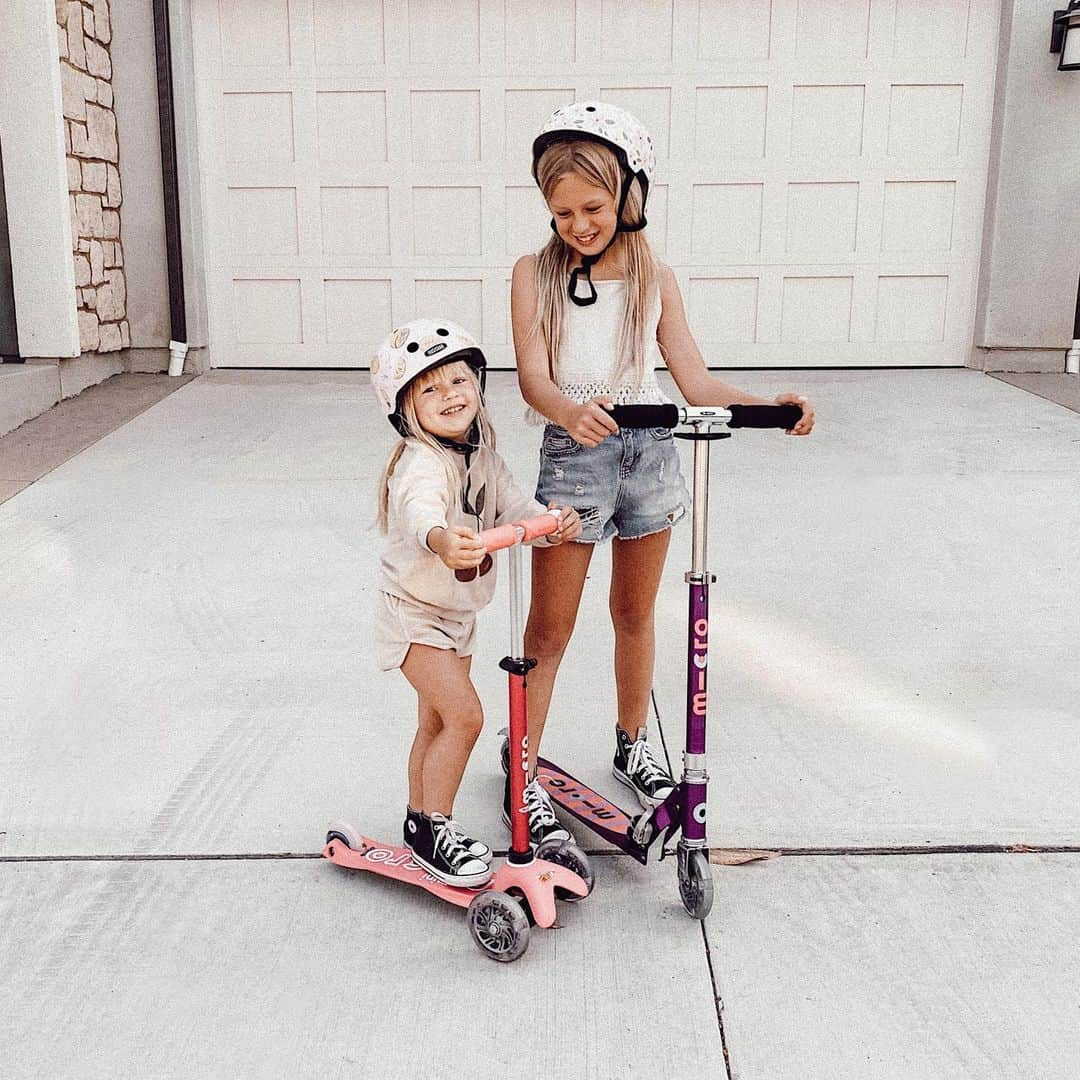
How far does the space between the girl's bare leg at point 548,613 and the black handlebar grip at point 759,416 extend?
0.51m

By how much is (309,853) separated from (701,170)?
5457 millimetres

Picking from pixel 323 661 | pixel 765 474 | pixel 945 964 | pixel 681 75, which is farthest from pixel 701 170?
pixel 945 964

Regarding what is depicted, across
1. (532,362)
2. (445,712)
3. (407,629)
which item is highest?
→ (532,362)

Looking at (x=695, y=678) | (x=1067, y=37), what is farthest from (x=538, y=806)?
(x=1067, y=37)

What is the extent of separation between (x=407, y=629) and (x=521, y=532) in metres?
0.34

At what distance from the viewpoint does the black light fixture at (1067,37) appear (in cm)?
652

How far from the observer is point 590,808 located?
253 centimetres

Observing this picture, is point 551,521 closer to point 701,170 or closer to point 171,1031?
point 171,1031

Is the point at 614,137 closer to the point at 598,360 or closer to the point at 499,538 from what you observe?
the point at 598,360

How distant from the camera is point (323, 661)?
344 cm

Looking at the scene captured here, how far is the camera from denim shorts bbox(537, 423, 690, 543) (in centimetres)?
245

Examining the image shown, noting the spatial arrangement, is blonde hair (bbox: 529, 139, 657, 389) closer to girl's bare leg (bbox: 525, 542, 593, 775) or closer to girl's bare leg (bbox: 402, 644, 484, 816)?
girl's bare leg (bbox: 525, 542, 593, 775)

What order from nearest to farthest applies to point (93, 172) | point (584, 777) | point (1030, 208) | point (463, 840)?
point (463, 840)
point (584, 777)
point (93, 172)
point (1030, 208)

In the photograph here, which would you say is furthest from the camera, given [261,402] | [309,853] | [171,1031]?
[261,402]
